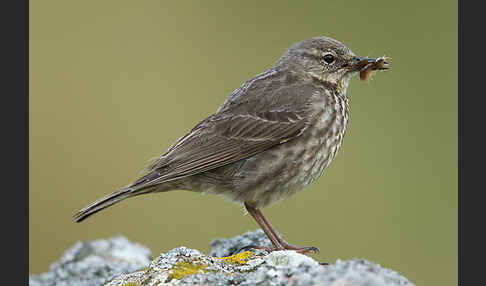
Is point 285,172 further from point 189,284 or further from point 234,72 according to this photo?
point 234,72

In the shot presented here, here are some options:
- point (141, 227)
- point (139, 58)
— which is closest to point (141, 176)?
point (141, 227)

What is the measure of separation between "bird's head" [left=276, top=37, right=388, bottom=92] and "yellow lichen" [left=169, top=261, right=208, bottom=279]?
3178 millimetres

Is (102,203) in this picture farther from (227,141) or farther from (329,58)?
(329,58)

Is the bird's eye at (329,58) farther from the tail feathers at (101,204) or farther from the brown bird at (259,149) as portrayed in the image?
the tail feathers at (101,204)

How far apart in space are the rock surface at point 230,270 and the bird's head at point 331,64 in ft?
5.83

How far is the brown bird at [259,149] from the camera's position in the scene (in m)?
6.26

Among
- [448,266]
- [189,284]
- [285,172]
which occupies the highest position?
[448,266]

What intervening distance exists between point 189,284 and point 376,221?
23.1ft

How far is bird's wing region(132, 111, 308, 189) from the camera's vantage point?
6277 millimetres

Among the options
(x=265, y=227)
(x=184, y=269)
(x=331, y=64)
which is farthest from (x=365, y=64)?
(x=184, y=269)

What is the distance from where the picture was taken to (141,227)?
1052cm

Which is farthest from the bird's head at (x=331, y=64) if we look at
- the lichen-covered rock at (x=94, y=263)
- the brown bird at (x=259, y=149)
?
the lichen-covered rock at (x=94, y=263)

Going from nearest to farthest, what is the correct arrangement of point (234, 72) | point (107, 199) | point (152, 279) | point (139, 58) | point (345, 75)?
point (152, 279)
point (107, 199)
point (345, 75)
point (234, 72)
point (139, 58)

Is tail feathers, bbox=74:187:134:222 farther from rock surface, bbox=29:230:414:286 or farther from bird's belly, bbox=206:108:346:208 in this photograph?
bird's belly, bbox=206:108:346:208
